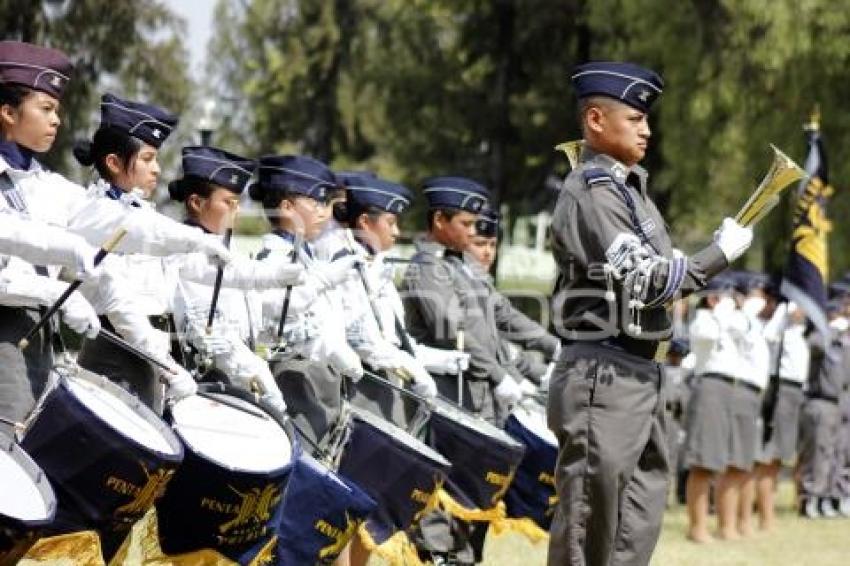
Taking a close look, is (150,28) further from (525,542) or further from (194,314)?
(194,314)

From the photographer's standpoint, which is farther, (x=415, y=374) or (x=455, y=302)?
(x=455, y=302)

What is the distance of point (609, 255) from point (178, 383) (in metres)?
1.60

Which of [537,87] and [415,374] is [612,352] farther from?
[537,87]

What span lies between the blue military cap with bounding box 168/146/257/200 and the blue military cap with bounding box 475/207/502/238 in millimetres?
2730

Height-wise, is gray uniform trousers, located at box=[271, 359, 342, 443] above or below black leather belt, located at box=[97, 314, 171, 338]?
below

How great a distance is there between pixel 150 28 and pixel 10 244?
573 inches

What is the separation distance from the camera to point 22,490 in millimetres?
5426

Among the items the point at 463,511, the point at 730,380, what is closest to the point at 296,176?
the point at 463,511

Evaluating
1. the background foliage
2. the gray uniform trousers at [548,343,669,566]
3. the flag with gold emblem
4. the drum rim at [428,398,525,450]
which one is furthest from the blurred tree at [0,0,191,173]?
the gray uniform trousers at [548,343,669,566]

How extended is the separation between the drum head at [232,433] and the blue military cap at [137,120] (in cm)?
100

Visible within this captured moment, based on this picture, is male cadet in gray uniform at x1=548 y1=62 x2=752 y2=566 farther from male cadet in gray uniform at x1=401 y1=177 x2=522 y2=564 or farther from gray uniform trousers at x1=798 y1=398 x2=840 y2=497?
gray uniform trousers at x1=798 y1=398 x2=840 y2=497

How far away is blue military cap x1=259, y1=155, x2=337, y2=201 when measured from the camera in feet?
28.0

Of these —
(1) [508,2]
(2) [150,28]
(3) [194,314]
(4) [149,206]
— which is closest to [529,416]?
(3) [194,314]

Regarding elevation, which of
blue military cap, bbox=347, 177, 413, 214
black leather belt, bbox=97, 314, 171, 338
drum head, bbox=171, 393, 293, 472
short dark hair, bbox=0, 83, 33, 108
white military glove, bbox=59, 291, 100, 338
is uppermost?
short dark hair, bbox=0, 83, 33, 108
